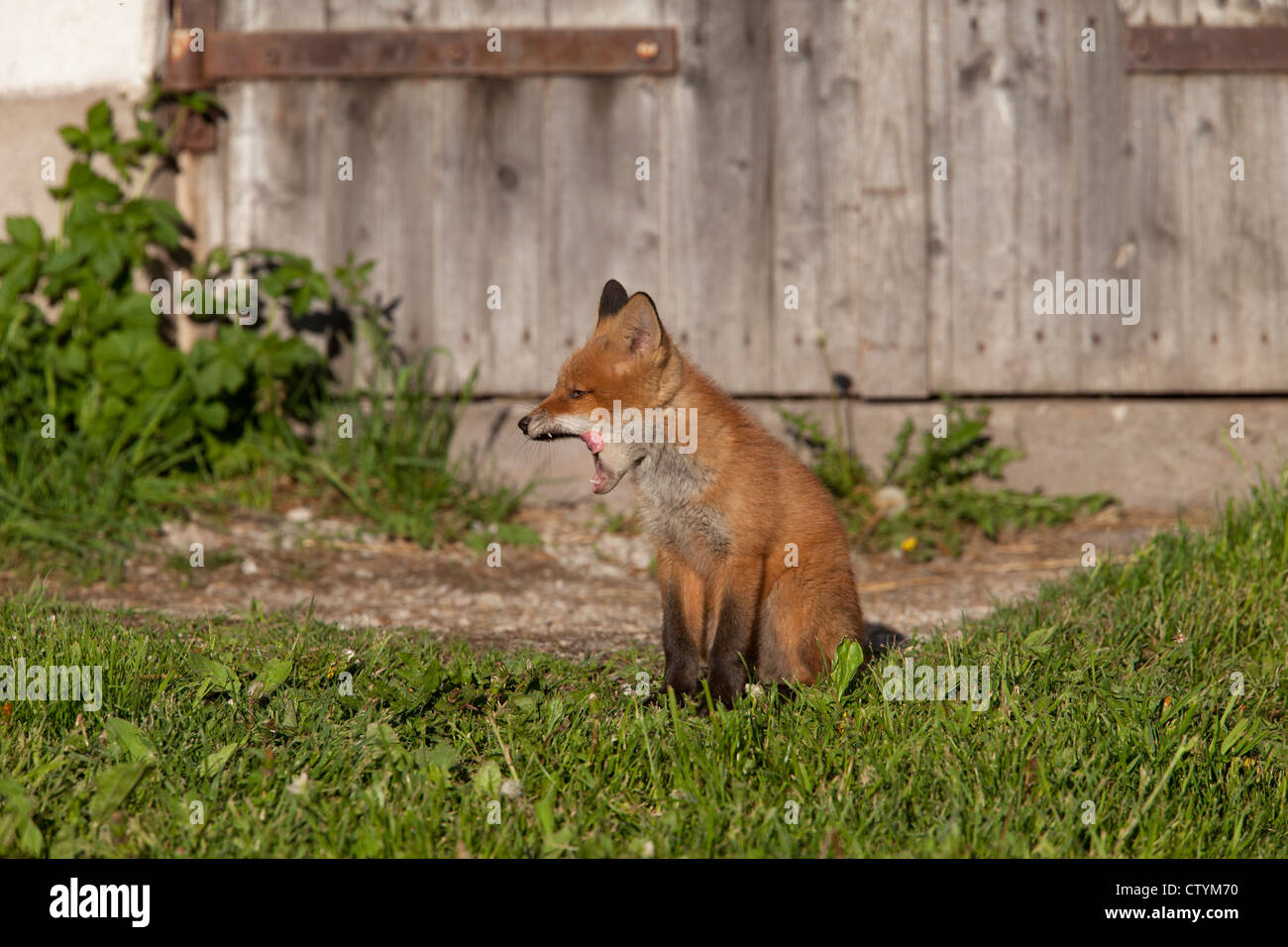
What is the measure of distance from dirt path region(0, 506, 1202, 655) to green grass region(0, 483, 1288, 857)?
34.4 inches

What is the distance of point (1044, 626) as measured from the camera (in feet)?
13.5

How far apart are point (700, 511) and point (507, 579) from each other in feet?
7.83

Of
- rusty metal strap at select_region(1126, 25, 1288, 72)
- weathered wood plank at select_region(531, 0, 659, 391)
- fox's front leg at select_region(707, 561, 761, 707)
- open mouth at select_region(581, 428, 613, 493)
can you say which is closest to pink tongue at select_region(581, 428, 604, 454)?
open mouth at select_region(581, 428, 613, 493)

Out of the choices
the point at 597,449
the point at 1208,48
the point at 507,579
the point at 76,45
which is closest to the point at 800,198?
the point at 1208,48

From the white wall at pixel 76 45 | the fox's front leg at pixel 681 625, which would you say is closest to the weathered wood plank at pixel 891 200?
the fox's front leg at pixel 681 625

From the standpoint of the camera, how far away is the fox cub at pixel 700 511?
3537 millimetres

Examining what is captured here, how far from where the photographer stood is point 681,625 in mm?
3643

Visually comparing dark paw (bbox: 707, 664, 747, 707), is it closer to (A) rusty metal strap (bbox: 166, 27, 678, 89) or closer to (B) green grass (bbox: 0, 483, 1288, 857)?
(B) green grass (bbox: 0, 483, 1288, 857)

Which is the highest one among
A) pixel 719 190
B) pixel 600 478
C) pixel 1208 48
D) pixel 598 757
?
pixel 1208 48

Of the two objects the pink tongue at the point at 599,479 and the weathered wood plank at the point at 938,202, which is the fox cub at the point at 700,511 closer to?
the pink tongue at the point at 599,479

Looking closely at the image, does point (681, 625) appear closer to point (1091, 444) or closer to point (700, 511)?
point (700, 511)

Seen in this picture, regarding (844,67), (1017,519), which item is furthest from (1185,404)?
(844,67)

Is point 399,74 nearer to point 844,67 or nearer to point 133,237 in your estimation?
point 133,237

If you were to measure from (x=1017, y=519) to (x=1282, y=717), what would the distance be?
302 cm
